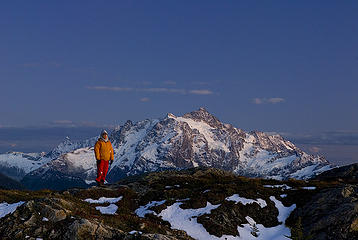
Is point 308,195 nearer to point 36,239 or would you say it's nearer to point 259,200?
point 259,200

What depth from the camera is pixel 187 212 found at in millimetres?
28750

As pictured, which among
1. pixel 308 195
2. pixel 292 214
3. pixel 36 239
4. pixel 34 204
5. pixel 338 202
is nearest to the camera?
pixel 36 239

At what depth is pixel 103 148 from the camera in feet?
116

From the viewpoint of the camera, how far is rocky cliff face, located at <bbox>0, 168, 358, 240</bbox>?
2053 centimetres

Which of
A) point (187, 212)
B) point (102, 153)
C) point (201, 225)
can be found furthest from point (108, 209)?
point (102, 153)

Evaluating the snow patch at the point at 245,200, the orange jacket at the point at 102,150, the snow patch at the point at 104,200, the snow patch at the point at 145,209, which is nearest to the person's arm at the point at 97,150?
the orange jacket at the point at 102,150

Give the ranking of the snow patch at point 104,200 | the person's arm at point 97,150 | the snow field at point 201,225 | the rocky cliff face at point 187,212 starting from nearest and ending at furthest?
the rocky cliff face at point 187,212
the snow field at point 201,225
the snow patch at point 104,200
the person's arm at point 97,150

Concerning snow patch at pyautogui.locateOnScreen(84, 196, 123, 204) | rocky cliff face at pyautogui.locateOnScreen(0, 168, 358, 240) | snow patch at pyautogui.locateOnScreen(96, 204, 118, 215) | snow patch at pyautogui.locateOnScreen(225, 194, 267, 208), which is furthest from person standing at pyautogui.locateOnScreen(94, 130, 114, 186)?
snow patch at pyautogui.locateOnScreen(225, 194, 267, 208)

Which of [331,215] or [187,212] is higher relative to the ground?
[331,215]

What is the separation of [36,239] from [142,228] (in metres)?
5.81

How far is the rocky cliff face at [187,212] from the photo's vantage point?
20.5m

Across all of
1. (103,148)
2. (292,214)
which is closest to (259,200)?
(292,214)

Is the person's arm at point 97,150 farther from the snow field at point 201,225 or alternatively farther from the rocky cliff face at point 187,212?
the snow field at point 201,225

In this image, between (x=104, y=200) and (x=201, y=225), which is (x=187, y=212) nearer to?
(x=201, y=225)
